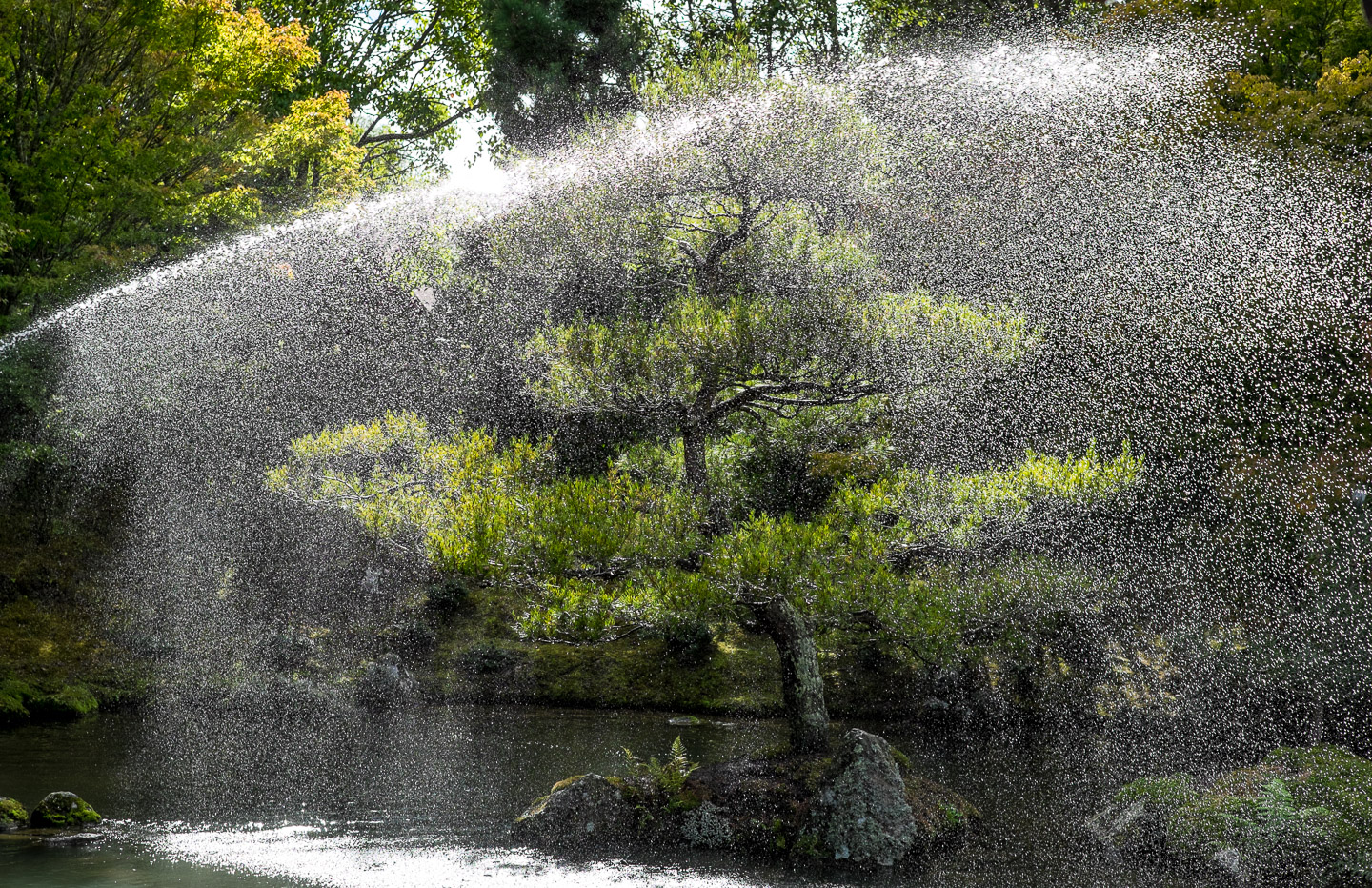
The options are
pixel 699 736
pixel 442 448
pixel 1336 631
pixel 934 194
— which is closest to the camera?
pixel 442 448

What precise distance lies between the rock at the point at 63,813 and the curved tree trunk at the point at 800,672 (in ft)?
18.2

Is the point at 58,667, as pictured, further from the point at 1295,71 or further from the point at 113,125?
the point at 1295,71

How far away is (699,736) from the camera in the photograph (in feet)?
37.1

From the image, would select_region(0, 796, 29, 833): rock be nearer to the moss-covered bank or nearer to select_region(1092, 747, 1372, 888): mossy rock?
the moss-covered bank

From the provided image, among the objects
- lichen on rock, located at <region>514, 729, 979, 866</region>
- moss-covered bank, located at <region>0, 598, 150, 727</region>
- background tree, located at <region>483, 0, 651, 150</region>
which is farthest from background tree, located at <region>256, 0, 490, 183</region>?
lichen on rock, located at <region>514, 729, 979, 866</region>

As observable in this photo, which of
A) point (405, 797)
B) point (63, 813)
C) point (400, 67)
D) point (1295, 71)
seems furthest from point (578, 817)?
point (400, 67)

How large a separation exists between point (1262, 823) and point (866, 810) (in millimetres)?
2733

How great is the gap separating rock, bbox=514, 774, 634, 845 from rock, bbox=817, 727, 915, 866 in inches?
62.5

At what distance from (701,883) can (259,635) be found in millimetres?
10877

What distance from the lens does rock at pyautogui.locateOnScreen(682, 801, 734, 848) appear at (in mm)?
7336

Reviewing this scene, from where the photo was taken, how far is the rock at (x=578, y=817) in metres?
7.42

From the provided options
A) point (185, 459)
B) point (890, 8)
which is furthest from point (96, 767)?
point (890, 8)

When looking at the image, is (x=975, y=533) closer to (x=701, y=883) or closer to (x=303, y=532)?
(x=701, y=883)

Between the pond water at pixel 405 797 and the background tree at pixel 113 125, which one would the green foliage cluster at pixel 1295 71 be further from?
the background tree at pixel 113 125
